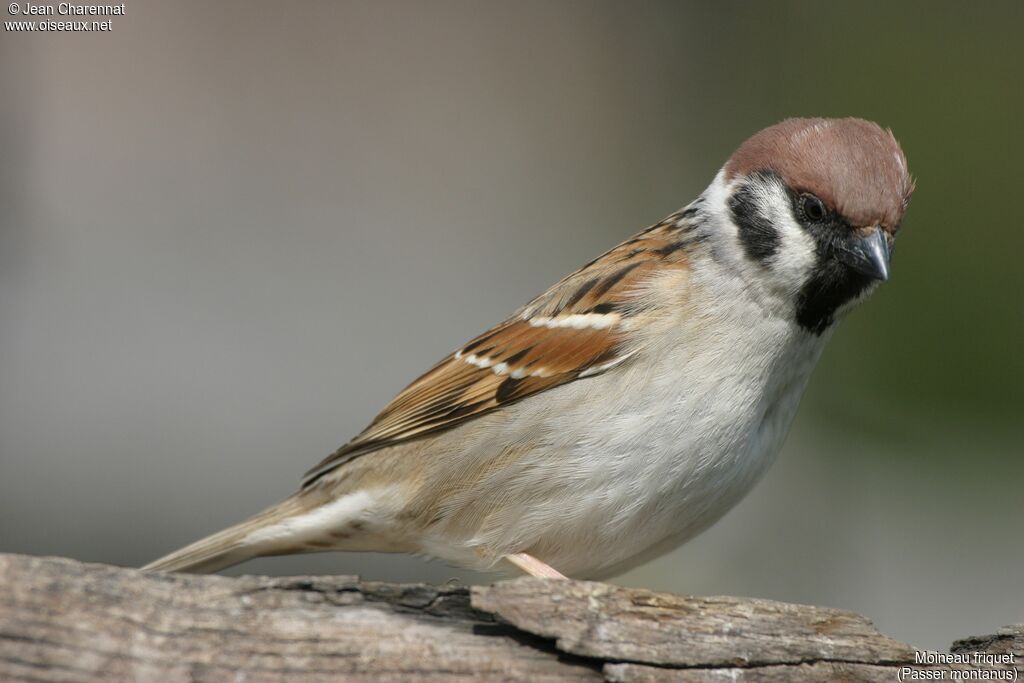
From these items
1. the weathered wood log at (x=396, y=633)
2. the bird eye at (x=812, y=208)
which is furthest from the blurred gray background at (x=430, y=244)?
the weathered wood log at (x=396, y=633)

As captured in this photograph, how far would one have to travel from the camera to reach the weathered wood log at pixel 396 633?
5.95 ft

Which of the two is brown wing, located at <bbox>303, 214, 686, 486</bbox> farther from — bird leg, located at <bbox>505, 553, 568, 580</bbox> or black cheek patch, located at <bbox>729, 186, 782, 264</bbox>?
bird leg, located at <bbox>505, 553, 568, 580</bbox>

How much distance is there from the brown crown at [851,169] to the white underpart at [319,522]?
1.30 meters

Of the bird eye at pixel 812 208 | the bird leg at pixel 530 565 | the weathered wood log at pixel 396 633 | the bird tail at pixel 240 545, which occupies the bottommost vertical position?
the weathered wood log at pixel 396 633

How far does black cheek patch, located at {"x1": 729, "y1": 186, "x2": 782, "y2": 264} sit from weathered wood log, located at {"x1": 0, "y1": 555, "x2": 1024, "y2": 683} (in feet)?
3.10

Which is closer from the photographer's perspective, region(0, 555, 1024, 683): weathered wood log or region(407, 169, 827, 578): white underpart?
region(0, 555, 1024, 683): weathered wood log

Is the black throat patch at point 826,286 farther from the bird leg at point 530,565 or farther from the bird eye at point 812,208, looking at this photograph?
the bird leg at point 530,565

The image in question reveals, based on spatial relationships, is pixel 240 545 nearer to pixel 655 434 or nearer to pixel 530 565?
pixel 530 565

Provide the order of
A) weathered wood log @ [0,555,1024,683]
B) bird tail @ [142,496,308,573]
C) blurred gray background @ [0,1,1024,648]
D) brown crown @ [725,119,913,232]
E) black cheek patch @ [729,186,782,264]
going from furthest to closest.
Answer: blurred gray background @ [0,1,1024,648] < bird tail @ [142,496,308,573] < black cheek patch @ [729,186,782,264] < brown crown @ [725,119,913,232] < weathered wood log @ [0,555,1024,683]

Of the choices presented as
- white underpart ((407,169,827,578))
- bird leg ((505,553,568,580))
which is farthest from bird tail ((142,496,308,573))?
bird leg ((505,553,568,580))

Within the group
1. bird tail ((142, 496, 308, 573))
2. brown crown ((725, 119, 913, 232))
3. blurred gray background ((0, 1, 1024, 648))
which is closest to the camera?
brown crown ((725, 119, 913, 232))

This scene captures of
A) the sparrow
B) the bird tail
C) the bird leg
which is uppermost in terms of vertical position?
the sparrow

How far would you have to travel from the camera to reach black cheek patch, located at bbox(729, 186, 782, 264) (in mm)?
2703

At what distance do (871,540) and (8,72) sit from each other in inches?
164
